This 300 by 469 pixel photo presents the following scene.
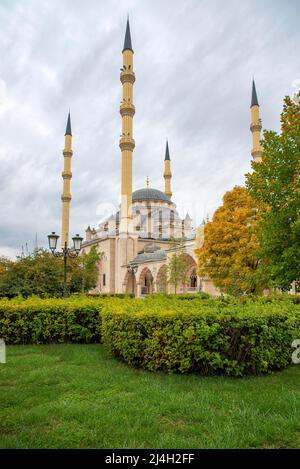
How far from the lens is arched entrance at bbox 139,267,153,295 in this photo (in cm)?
3962

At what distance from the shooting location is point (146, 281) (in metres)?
42.7

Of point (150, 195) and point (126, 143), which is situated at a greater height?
point (126, 143)

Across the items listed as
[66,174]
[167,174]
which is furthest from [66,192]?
[167,174]

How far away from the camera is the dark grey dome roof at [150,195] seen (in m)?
57.0

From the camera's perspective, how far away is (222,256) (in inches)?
778

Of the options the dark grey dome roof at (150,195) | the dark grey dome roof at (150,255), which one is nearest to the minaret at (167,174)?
the dark grey dome roof at (150,195)

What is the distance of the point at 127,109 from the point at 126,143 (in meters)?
3.69

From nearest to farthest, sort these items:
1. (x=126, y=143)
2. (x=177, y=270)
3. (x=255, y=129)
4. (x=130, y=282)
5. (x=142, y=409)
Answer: (x=142, y=409), (x=177, y=270), (x=255, y=129), (x=126, y=143), (x=130, y=282)

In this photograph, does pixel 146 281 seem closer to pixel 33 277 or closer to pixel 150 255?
pixel 150 255

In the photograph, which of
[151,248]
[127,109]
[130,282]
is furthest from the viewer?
[151,248]

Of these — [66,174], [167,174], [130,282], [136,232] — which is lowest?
[130,282]

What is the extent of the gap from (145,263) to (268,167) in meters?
28.4

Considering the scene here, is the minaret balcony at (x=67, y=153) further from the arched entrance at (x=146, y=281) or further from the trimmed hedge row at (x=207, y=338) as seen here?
the trimmed hedge row at (x=207, y=338)
